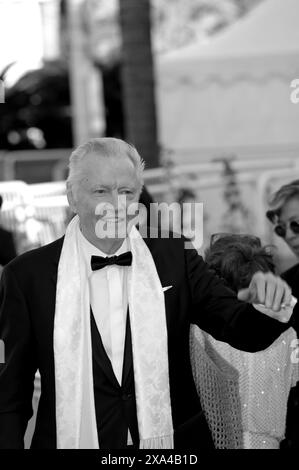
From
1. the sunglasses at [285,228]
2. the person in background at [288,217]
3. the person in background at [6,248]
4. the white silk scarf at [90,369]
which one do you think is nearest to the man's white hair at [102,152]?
the white silk scarf at [90,369]

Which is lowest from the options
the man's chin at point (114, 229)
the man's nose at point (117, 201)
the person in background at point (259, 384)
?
the person in background at point (259, 384)

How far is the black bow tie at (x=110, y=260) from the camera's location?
11.2 feet

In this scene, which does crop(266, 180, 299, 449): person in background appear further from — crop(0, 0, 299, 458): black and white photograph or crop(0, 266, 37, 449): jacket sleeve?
crop(0, 266, 37, 449): jacket sleeve

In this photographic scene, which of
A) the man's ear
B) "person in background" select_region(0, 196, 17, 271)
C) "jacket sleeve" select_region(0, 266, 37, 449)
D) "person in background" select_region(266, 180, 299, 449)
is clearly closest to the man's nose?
the man's ear

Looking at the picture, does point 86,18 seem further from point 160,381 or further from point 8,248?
point 160,381

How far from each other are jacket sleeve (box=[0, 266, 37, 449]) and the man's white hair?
0.41 metres

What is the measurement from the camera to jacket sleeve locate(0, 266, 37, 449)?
330cm

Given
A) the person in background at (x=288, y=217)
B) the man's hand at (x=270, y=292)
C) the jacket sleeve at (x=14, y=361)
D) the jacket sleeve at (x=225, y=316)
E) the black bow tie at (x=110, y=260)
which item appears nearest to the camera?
the man's hand at (x=270, y=292)

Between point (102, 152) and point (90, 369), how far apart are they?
734 mm

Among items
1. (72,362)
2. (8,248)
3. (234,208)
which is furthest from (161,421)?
(234,208)

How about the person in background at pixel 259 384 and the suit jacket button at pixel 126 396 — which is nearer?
the suit jacket button at pixel 126 396

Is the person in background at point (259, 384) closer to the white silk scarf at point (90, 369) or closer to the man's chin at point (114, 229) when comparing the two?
the white silk scarf at point (90, 369)

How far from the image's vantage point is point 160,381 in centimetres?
333

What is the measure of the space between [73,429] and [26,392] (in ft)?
0.70
